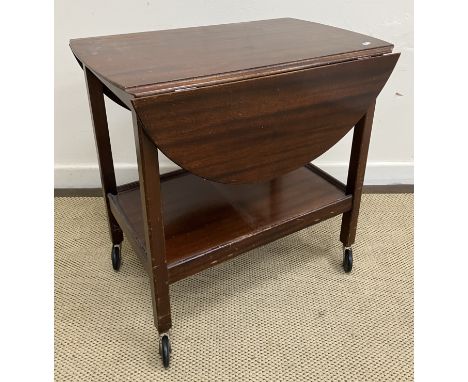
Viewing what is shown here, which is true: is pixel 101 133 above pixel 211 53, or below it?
below

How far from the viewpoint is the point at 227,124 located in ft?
2.93

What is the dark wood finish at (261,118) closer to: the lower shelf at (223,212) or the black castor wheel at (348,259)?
the lower shelf at (223,212)

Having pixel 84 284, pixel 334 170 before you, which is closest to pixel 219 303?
pixel 84 284

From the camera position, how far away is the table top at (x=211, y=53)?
0.84 metres

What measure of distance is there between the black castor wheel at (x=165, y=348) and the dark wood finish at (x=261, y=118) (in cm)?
46

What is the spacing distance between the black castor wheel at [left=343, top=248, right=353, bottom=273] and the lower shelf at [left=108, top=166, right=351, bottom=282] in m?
0.18

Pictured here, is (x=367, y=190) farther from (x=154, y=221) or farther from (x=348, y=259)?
(x=154, y=221)

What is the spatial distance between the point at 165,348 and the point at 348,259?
2.18ft

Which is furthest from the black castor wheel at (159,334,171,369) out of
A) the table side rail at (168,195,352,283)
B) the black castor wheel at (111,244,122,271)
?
the black castor wheel at (111,244,122,271)

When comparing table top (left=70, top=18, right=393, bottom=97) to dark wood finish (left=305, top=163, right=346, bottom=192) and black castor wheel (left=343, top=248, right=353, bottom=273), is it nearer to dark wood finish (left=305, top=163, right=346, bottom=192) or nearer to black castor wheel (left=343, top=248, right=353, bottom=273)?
dark wood finish (left=305, top=163, right=346, bottom=192)

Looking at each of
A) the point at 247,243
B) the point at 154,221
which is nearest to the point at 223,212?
the point at 247,243

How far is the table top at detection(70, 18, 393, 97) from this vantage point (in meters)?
0.84

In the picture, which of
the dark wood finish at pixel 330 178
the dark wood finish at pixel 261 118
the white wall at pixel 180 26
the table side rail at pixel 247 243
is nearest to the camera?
the dark wood finish at pixel 261 118

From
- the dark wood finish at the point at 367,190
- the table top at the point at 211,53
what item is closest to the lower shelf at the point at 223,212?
the table top at the point at 211,53
